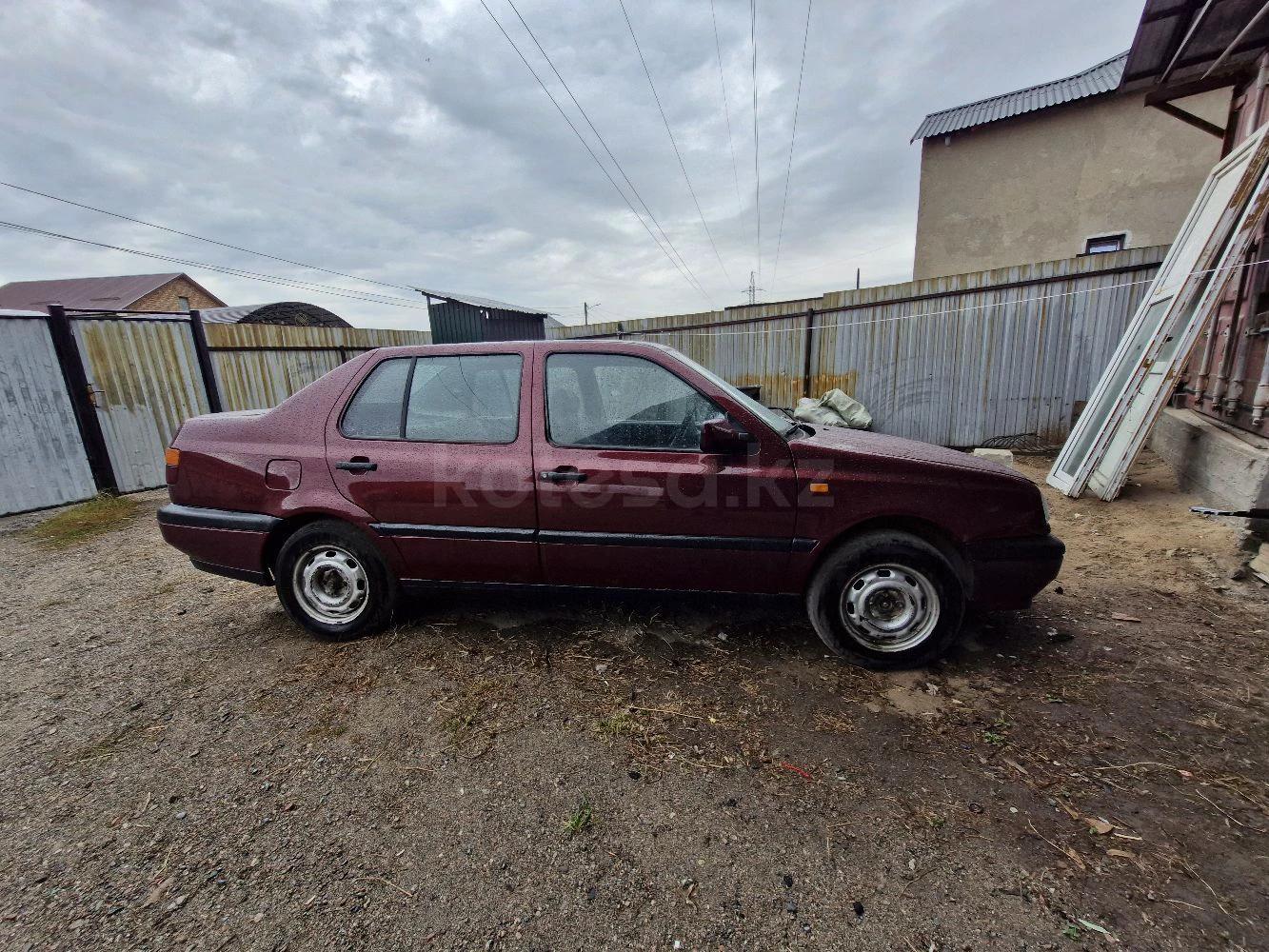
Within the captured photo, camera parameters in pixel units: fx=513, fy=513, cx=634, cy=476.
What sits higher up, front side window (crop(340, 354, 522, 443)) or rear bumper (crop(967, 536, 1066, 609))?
front side window (crop(340, 354, 522, 443))

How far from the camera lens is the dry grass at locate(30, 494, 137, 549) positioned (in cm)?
511

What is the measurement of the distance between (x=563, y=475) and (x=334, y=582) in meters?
1.55

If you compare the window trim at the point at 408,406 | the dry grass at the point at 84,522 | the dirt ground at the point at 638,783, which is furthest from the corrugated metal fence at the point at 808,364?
the window trim at the point at 408,406

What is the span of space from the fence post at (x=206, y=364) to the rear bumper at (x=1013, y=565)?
9236 millimetres

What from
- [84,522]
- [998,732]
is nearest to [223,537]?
[998,732]

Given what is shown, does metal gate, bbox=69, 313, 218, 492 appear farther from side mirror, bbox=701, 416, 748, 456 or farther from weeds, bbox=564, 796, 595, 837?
weeds, bbox=564, 796, 595, 837

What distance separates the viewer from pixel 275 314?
47.0 ft

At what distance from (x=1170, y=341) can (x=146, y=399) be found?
11.5 m

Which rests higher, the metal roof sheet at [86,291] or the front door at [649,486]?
the metal roof sheet at [86,291]

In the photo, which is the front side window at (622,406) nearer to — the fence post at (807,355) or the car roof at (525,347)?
the car roof at (525,347)

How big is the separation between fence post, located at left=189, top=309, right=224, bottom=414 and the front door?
23.8 ft

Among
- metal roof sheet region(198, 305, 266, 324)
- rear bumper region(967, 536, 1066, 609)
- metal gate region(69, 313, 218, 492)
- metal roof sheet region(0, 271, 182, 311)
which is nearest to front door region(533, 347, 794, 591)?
rear bumper region(967, 536, 1066, 609)

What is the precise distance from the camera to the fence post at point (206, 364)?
23.4 ft

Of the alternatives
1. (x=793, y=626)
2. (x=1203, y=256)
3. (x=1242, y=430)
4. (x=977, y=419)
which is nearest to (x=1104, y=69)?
(x=977, y=419)
